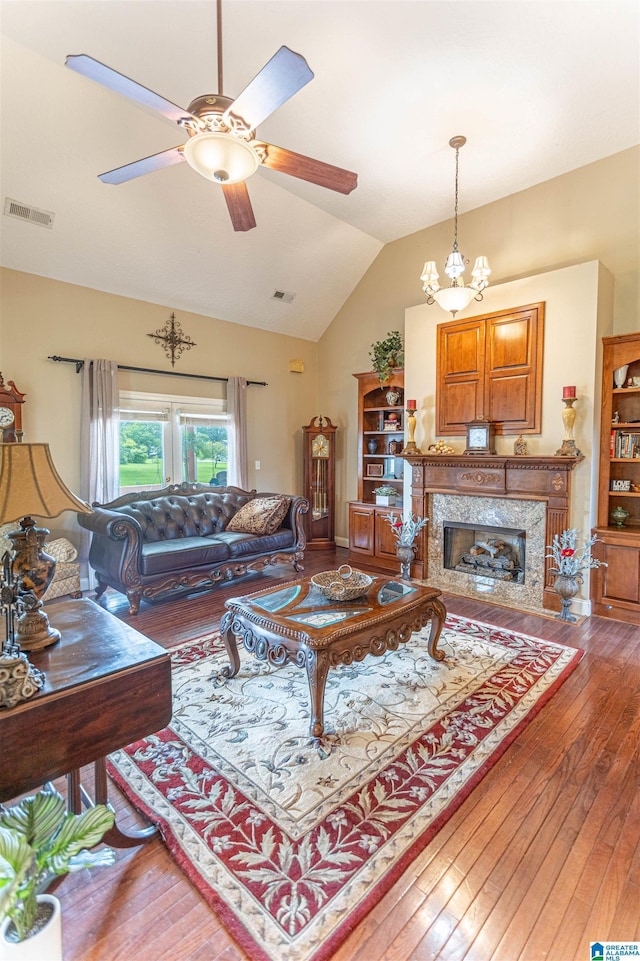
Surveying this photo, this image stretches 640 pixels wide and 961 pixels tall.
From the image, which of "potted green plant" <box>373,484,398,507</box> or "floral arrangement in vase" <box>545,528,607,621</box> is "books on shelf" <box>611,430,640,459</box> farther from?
"potted green plant" <box>373,484,398,507</box>

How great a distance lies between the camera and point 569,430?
150 inches

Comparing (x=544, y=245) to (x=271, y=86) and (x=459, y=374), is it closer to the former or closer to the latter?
(x=459, y=374)

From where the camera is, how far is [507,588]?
4.24m

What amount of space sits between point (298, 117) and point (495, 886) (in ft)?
15.4

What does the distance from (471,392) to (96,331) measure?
4027mm

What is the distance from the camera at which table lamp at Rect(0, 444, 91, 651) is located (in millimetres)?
1355

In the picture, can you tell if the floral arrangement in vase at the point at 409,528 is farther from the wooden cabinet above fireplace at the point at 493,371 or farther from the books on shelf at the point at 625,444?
the books on shelf at the point at 625,444

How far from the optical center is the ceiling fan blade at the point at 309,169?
230cm

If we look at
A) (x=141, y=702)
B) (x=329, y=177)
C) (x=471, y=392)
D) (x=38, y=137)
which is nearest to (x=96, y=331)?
(x=38, y=137)

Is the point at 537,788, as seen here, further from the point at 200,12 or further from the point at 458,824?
the point at 200,12

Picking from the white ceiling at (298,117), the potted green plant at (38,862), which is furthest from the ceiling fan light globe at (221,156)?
the potted green plant at (38,862)

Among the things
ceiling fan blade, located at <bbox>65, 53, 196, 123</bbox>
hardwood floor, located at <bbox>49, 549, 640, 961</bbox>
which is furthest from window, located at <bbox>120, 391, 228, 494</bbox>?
hardwood floor, located at <bbox>49, 549, 640, 961</bbox>

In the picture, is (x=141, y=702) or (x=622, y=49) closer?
(x=141, y=702)

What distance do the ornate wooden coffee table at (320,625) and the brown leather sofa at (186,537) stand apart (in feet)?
5.14
